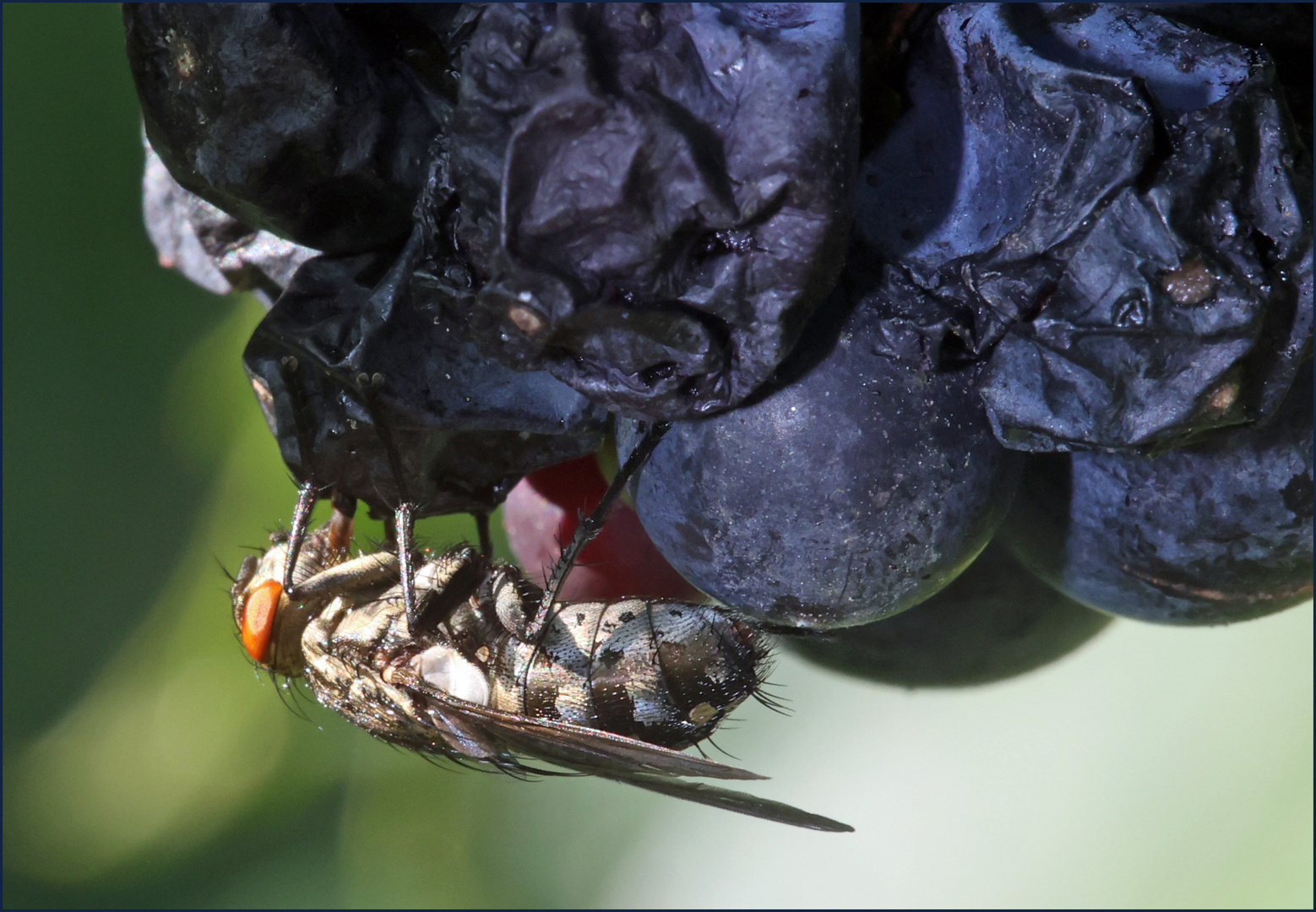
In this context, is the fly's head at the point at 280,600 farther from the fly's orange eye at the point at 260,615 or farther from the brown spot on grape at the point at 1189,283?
the brown spot on grape at the point at 1189,283

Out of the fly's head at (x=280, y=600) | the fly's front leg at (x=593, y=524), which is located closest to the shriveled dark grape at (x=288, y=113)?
the fly's front leg at (x=593, y=524)

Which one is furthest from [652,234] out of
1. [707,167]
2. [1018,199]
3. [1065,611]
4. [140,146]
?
[140,146]

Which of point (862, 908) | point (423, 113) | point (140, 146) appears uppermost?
point (423, 113)

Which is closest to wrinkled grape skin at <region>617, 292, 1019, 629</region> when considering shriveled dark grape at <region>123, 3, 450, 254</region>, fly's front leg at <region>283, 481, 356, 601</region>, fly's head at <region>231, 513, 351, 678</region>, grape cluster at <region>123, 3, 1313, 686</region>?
grape cluster at <region>123, 3, 1313, 686</region>

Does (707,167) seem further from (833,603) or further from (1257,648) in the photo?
(1257,648)

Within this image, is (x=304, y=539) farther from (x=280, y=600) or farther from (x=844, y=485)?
(x=844, y=485)

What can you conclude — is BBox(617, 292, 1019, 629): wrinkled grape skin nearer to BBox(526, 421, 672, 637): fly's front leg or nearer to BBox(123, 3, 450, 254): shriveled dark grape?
BBox(526, 421, 672, 637): fly's front leg

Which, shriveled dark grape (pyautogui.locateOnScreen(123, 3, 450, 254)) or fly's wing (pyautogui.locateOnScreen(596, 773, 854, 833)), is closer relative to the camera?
shriveled dark grape (pyautogui.locateOnScreen(123, 3, 450, 254))
